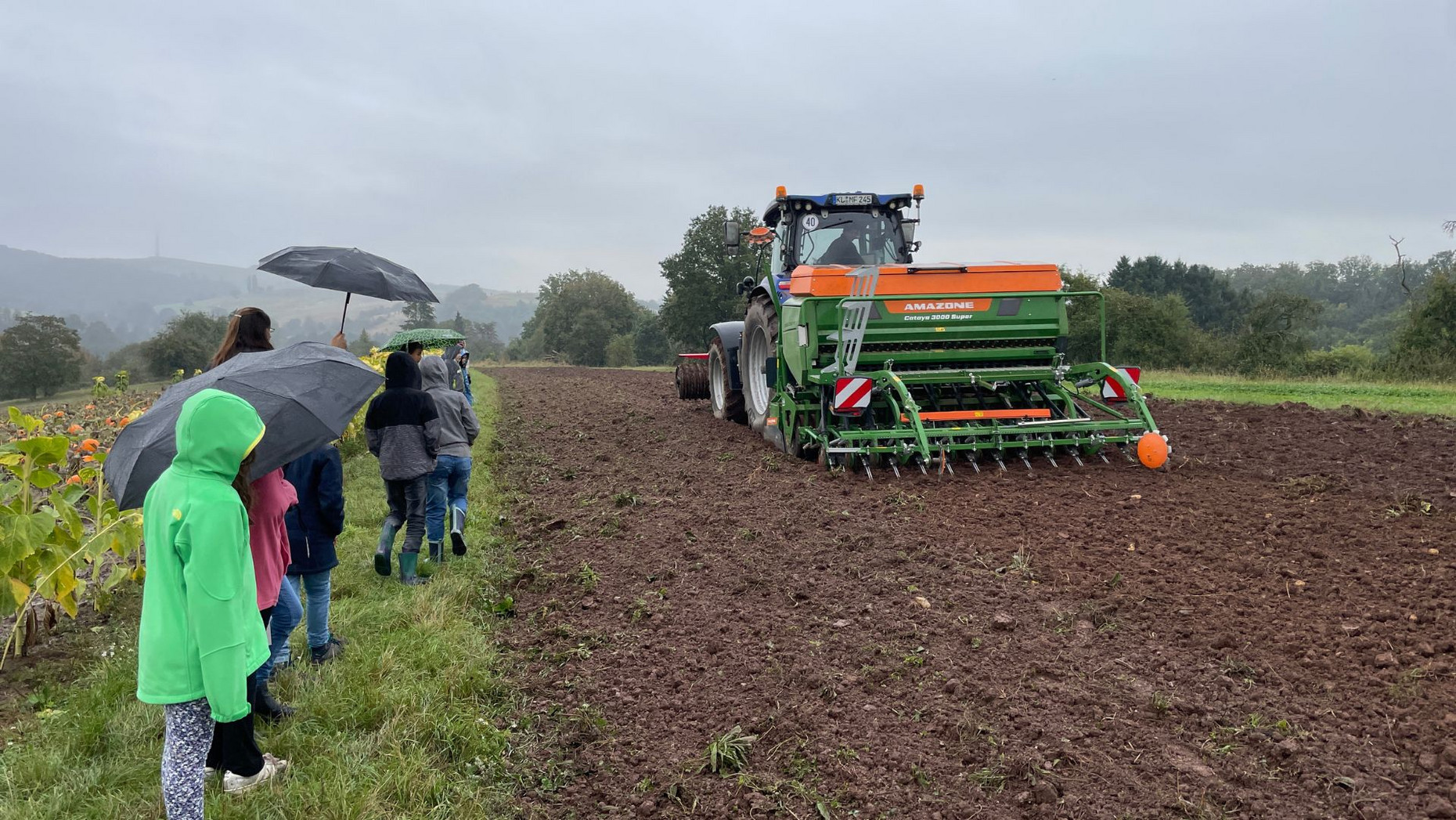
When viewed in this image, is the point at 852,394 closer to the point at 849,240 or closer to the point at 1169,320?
the point at 849,240

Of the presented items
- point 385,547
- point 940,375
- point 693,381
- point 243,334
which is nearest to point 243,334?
point 243,334

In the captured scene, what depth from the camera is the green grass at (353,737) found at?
9.29ft

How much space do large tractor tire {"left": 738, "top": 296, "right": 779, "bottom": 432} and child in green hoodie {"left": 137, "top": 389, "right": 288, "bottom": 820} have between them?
21.6 ft

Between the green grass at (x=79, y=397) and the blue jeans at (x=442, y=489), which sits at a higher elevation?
the green grass at (x=79, y=397)

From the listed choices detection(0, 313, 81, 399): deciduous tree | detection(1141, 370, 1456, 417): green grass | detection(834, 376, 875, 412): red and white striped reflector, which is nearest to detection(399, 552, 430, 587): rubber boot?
detection(834, 376, 875, 412): red and white striped reflector

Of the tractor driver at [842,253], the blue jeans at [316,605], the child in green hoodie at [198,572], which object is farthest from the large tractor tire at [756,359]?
the child in green hoodie at [198,572]

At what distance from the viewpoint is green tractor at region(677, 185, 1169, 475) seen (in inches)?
280

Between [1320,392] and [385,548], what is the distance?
14.5m

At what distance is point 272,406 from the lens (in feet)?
10.3

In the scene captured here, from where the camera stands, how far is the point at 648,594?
476cm

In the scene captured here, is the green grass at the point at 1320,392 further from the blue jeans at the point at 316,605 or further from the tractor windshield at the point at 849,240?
the blue jeans at the point at 316,605

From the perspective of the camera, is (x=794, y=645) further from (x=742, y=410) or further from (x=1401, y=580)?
(x=742, y=410)

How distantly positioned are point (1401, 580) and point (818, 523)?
3109mm

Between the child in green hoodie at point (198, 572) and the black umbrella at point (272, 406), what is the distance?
0.39m
